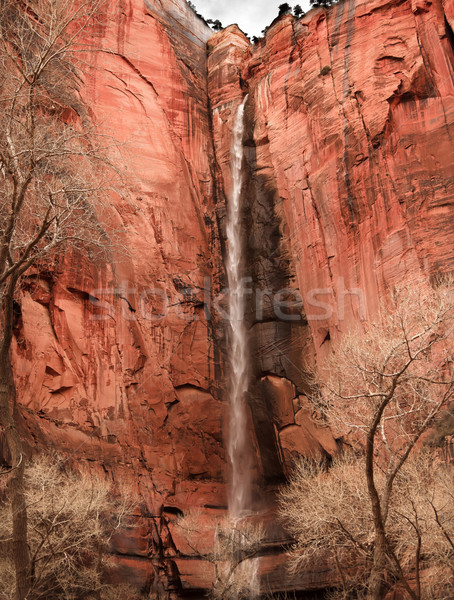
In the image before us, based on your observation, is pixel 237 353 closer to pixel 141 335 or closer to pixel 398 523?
pixel 141 335

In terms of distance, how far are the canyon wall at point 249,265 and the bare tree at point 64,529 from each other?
1576 mm

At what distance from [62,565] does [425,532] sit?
11243 millimetres

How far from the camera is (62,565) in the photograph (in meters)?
16.6

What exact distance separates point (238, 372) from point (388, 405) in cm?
1037

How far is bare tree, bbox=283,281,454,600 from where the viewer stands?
410 inches

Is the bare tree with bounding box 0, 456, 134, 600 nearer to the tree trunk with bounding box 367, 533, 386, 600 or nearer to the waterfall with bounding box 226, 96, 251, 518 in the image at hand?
the waterfall with bounding box 226, 96, 251, 518

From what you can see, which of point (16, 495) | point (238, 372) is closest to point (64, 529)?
point (16, 495)

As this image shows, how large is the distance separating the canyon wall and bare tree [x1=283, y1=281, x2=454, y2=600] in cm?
342

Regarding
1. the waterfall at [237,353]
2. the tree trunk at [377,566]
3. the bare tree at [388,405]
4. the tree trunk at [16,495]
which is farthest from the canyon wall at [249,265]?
the tree trunk at [16,495]

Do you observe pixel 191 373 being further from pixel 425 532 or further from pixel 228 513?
pixel 425 532

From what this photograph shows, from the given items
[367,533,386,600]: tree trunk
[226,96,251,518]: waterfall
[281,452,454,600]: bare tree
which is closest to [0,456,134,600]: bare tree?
[226,96,251,518]: waterfall

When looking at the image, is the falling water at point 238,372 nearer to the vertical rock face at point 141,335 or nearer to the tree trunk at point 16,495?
the vertical rock face at point 141,335

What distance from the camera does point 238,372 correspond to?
24.9 meters

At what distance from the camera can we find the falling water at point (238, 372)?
856 inches
